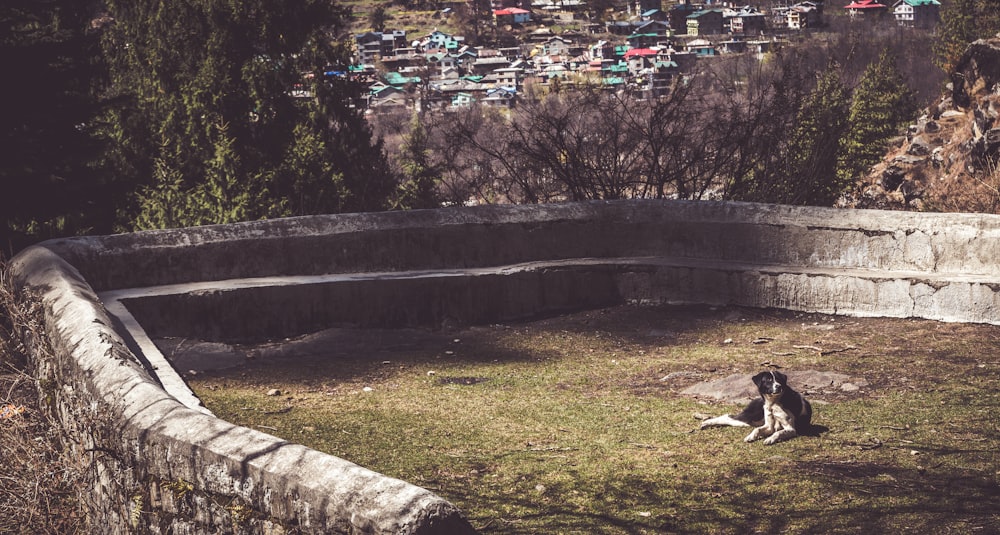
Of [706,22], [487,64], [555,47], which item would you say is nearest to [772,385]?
[487,64]

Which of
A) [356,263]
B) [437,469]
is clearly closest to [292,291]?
[356,263]

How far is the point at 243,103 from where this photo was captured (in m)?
19.0

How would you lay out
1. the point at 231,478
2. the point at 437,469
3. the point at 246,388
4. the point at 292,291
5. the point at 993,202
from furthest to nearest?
the point at 993,202
the point at 292,291
the point at 246,388
the point at 437,469
the point at 231,478

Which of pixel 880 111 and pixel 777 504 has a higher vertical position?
pixel 777 504

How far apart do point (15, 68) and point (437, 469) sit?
8876 millimetres

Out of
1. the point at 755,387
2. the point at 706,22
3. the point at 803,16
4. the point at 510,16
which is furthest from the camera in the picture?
the point at 510,16

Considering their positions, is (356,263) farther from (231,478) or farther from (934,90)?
(934,90)

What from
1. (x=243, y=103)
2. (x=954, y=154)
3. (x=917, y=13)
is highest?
(x=243, y=103)

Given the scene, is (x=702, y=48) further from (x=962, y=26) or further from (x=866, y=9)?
(x=962, y=26)

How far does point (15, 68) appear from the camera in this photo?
1204cm

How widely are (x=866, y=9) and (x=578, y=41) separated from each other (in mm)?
26314

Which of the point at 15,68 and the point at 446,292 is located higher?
the point at 15,68

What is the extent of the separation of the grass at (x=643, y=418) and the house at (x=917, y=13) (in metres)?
79.6

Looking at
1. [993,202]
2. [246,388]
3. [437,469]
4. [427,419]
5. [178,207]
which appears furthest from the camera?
[178,207]
